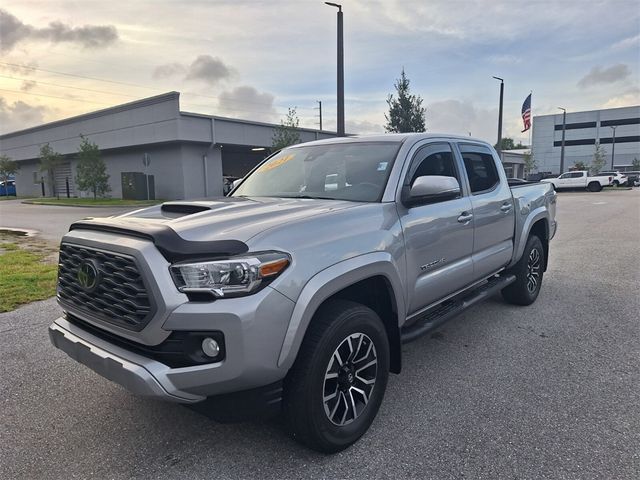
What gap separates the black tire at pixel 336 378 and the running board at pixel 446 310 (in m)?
0.43

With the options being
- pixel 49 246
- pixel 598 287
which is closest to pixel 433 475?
pixel 598 287

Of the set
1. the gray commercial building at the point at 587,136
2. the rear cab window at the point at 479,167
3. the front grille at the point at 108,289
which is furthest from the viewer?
the gray commercial building at the point at 587,136

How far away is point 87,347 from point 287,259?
1.27 metres

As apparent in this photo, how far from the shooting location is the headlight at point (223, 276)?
224cm

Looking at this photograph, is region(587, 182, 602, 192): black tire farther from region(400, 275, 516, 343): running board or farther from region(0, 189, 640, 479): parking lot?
region(400, 275, 516, 343): running board

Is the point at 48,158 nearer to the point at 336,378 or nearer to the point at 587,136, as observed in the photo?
the point at 336,378

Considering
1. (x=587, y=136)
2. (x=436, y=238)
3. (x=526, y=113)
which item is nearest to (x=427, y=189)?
(x=436, y=238)

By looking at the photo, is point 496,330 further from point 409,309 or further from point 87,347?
point 87,347

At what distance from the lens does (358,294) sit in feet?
10.0

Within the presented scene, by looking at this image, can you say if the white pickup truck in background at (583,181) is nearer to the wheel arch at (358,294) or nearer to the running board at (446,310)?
the running board at (446,310)

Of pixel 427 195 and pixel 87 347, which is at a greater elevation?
pixel 427 195

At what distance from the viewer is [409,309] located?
3.31m

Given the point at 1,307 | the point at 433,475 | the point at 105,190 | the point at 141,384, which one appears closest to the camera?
the point at 141,384

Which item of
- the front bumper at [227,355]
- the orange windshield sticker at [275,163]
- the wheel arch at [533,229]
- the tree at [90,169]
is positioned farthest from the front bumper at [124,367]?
the tree at [90,169]
